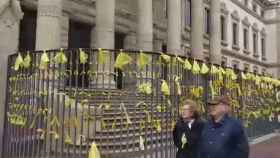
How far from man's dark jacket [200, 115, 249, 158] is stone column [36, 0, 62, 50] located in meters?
9.67

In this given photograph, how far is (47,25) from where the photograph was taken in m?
13.5

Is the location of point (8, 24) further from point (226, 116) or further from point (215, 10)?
point (215, 10)

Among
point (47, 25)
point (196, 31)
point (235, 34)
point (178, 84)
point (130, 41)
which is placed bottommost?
point (178, 84)

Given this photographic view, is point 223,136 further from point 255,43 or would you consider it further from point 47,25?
point 255,43

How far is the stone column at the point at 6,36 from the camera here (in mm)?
9812

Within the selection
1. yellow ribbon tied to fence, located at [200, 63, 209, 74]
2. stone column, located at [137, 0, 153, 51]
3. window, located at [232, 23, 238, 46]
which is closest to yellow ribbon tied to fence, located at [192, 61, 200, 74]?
yellow ribbon tied to fence, located at [200, 63, 209, 74]

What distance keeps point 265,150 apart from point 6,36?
912 cm

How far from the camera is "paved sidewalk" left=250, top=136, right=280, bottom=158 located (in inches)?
472

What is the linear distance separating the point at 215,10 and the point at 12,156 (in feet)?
68.6

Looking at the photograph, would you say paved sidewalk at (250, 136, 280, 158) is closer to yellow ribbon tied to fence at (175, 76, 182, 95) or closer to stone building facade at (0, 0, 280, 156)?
yellow ribbon tied to fence at (175, 76, 182, 95)

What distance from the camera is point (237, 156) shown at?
477cm

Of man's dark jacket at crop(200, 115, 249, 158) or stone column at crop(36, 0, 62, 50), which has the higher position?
stone column at crop(36, 0, 62, 50)

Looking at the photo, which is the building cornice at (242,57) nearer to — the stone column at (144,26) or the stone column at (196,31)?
the stone column at (196,31)

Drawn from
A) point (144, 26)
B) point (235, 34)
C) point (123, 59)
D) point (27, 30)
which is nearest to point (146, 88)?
point (123, 59)
